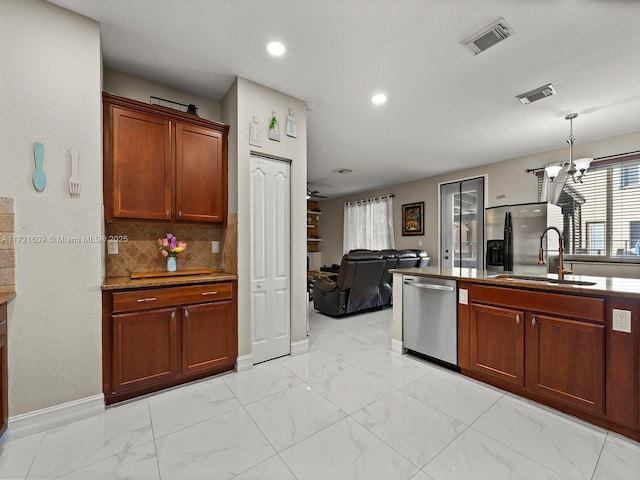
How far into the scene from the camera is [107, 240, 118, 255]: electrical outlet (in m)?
2.50

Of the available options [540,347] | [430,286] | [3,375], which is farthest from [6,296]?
[540,347]

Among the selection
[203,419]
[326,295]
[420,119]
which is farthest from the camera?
[326,295]

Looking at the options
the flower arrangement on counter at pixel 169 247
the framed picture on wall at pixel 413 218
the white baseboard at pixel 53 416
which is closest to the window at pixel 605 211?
the framed picture on wall at pixel 413 218

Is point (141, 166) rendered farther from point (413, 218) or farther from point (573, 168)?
point (413, 218)

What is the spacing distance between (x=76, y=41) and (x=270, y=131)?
1520 millimetres

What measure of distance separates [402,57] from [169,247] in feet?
8.84

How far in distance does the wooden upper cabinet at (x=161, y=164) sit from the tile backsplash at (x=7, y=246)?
23.0 inches

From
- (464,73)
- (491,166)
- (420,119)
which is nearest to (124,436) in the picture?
(464,73)

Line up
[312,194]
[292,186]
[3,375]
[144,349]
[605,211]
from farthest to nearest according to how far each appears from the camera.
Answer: [312,194] < [605,211] < [292,186] < [144,349] < [3,375]

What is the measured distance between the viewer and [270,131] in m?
2.84

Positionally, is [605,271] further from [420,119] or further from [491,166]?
[420,119]

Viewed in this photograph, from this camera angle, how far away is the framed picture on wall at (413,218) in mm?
6678

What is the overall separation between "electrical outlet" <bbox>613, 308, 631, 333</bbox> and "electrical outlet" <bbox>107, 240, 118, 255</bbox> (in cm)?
380

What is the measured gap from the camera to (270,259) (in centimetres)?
287
